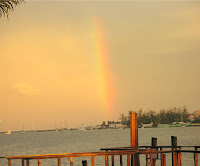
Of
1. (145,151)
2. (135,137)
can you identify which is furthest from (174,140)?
(145,151)

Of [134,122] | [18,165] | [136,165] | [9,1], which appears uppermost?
[9,1]

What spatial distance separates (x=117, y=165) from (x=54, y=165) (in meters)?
8.68

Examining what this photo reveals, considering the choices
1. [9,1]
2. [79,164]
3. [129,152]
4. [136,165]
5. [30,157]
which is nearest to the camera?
[30,157]

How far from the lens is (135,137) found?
1969cm

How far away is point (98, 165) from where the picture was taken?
5156 cm

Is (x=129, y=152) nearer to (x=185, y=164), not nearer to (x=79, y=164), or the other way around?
(x=185, y=164)

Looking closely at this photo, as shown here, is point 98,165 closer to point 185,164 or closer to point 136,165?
point 185,164

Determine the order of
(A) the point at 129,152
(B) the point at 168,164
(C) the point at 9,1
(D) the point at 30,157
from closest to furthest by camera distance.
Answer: (D) the point at 30,157 < (A) the point at 129,152 < (C) the point at 9,1 < (B) the point at 168,164

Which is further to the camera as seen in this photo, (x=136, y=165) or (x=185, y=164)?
(x=185, y=164)

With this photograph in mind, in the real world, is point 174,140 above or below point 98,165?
above

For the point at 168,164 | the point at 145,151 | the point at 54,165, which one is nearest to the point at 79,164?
the point at 54,165

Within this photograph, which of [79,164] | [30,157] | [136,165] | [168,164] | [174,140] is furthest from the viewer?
[79,164]

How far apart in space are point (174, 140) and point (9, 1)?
32.7 ft

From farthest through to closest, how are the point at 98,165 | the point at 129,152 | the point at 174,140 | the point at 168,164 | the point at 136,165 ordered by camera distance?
the point at 98,165, the point at 168,164, the point at 174,140, the point at 136,165, the point at 129,152
